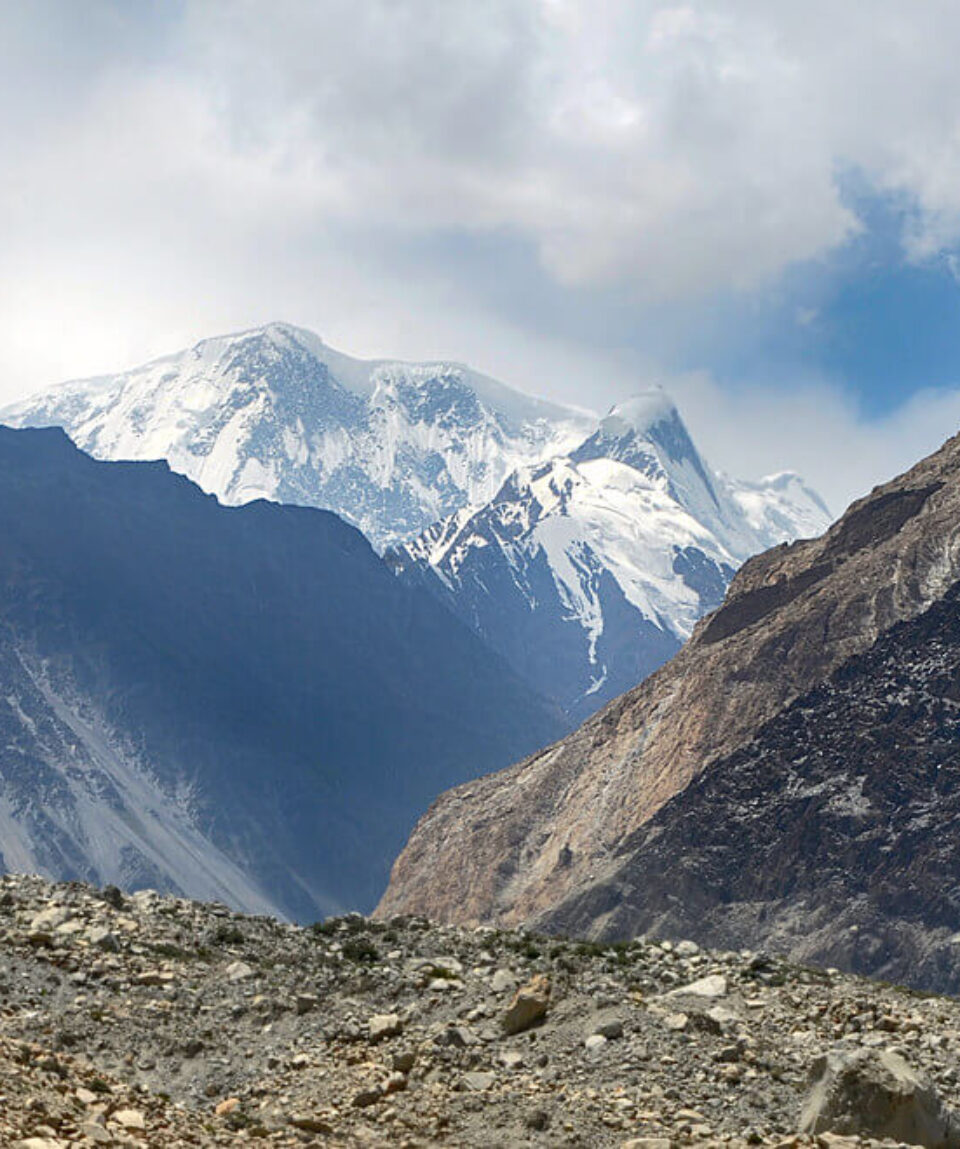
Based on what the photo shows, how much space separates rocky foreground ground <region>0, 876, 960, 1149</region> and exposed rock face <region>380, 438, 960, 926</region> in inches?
4701

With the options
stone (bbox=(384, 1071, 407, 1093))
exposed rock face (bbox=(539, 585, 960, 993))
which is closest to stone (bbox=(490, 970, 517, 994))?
stone (bbox=(384, 1071, 407, 1093))

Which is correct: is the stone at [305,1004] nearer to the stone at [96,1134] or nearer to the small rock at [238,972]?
the small rock at [238,972]

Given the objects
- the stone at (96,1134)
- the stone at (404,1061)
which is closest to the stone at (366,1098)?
the stone at (404,1061)

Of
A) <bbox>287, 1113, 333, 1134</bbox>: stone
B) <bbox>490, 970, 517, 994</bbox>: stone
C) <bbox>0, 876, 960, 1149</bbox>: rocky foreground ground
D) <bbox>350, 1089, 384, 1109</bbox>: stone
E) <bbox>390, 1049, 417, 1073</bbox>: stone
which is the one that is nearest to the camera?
<bbox>0, 876, 960, 1149</bbox>: rocky foreground ground

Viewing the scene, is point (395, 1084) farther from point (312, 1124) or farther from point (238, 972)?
point (238, 972)

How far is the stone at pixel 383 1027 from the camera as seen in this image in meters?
29.9

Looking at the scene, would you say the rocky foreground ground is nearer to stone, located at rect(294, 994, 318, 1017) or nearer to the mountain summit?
stone, located at rect(294, 994, 318, 1017)

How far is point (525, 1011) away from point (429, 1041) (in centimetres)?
198

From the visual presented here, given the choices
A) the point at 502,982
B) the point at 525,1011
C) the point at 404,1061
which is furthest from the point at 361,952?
the point at 404,1061

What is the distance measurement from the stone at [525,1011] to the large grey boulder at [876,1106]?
6.61 m

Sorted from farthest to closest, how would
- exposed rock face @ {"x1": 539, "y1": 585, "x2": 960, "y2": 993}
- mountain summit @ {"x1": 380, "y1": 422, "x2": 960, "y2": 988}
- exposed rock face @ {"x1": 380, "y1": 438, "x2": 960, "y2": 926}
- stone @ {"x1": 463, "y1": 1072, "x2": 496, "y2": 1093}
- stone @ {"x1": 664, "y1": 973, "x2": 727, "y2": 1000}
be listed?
exposed rock face @ {"x1": 380, "y1": 438, "x2": 960, "y2": 926} < mountain summit @ {"x1": 380, "y1": 422, "x2": 960, "y2": 988} < exposed rock face @ {"x1": 539, "y1": 585, "x2": 960, "y2": 993} < stone @ {"x1": 664, "y1": 973, "x2": 727, "y2": 1000} < stone @ {"x1": 463, "y1": 1072, "x2": 496, "y2": 1093}

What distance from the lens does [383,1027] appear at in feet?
98.5

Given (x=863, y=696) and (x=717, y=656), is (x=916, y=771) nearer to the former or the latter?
(x=863, y=696)

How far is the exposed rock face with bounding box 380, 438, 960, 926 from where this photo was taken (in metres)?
169
